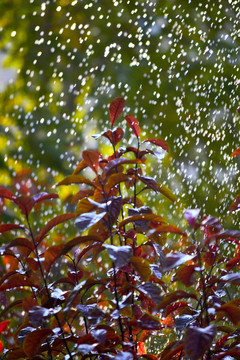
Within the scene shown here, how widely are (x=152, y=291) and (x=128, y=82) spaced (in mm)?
1891

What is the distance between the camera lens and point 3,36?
181 cm

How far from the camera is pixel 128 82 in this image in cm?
247

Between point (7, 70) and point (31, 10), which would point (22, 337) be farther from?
point (31, 10)

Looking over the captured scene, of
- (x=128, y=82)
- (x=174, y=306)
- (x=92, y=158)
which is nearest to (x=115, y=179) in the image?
(x=92, y=158)

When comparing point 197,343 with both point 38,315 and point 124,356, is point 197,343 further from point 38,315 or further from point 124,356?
point 38,315

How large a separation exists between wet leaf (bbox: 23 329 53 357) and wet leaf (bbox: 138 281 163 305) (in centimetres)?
14

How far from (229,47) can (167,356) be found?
276 cm

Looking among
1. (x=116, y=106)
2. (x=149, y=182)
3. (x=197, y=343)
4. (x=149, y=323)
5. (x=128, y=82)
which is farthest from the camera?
(x=128, y=82)

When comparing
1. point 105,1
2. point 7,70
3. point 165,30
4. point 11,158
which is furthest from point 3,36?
point 165,30

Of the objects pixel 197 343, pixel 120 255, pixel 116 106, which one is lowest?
pixel 197 343

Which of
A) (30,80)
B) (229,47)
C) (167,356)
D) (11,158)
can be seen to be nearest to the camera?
(167,356)

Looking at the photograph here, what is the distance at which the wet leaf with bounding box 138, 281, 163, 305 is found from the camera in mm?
688

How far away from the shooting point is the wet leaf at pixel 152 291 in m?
0.69

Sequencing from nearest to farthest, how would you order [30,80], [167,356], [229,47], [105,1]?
[167,356], [30,80], [105,1], [229,47]
